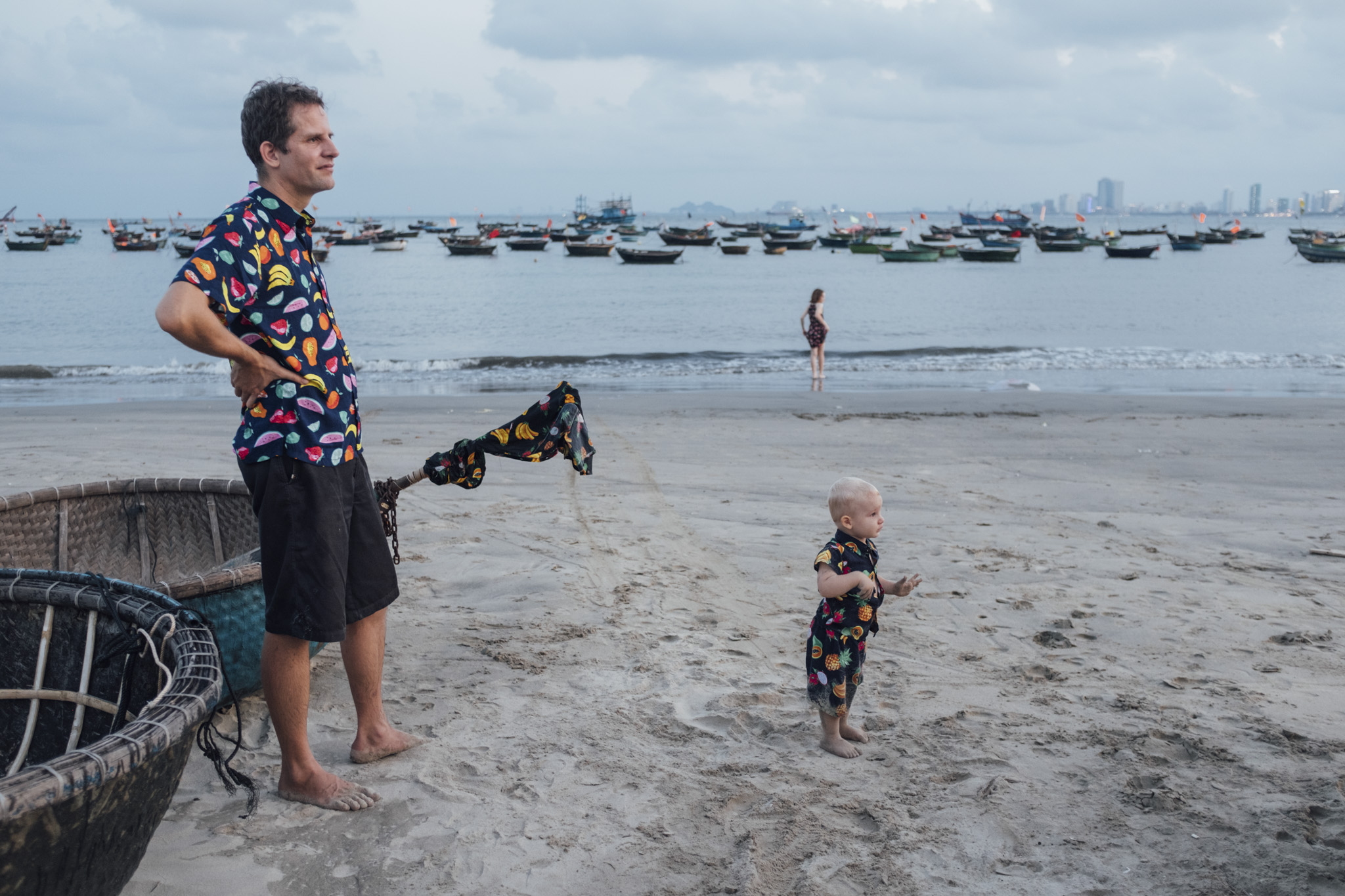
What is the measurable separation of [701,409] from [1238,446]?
5.47m

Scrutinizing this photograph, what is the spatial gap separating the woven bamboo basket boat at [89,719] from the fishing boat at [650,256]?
5195 cm

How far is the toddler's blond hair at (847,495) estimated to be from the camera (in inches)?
116

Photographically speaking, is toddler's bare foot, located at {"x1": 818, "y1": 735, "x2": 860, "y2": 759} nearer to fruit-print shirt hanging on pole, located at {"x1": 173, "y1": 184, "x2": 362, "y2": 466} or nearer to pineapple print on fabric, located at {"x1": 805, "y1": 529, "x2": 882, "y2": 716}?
pineapple print on fabric, located at {"x1": 805, "y1": 529, "x2": 882, "y2": 716}

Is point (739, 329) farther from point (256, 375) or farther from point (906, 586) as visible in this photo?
point (256, 375)

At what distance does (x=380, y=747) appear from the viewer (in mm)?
3055

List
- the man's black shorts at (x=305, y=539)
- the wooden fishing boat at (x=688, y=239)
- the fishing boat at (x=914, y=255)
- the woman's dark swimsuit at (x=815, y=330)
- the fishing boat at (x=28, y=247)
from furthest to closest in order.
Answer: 1. the wooden fishing boat at (x=688, y=239)
2. the fishing boat at (x=28, y=247)
3. the fishing boat at (x=914, y=255)
4. the woman's dark swimsuit at (x=815, y=330)
5. the man's black shorts at (x=305, y=539)

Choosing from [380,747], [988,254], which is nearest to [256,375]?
[380,747]

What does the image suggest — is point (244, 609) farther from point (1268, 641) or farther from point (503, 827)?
point (1268, 641)

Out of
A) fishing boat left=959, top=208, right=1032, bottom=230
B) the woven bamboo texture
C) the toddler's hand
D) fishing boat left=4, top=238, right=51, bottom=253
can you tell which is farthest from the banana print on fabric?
fishing boat left=959, top=208, right=1032, bottom=230

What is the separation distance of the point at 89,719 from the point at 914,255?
5460cm

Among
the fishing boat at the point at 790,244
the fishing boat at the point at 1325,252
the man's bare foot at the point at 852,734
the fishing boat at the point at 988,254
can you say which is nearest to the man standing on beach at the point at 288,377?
the man's bare foot at the point at 852,734

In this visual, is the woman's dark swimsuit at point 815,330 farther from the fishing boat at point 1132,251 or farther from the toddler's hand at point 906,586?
the fishing boat at point 1132,251

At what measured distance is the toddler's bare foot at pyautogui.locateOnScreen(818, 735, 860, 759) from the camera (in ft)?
10.1

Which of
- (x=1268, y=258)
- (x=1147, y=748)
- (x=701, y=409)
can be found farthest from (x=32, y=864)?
(x=1268, y=258)
